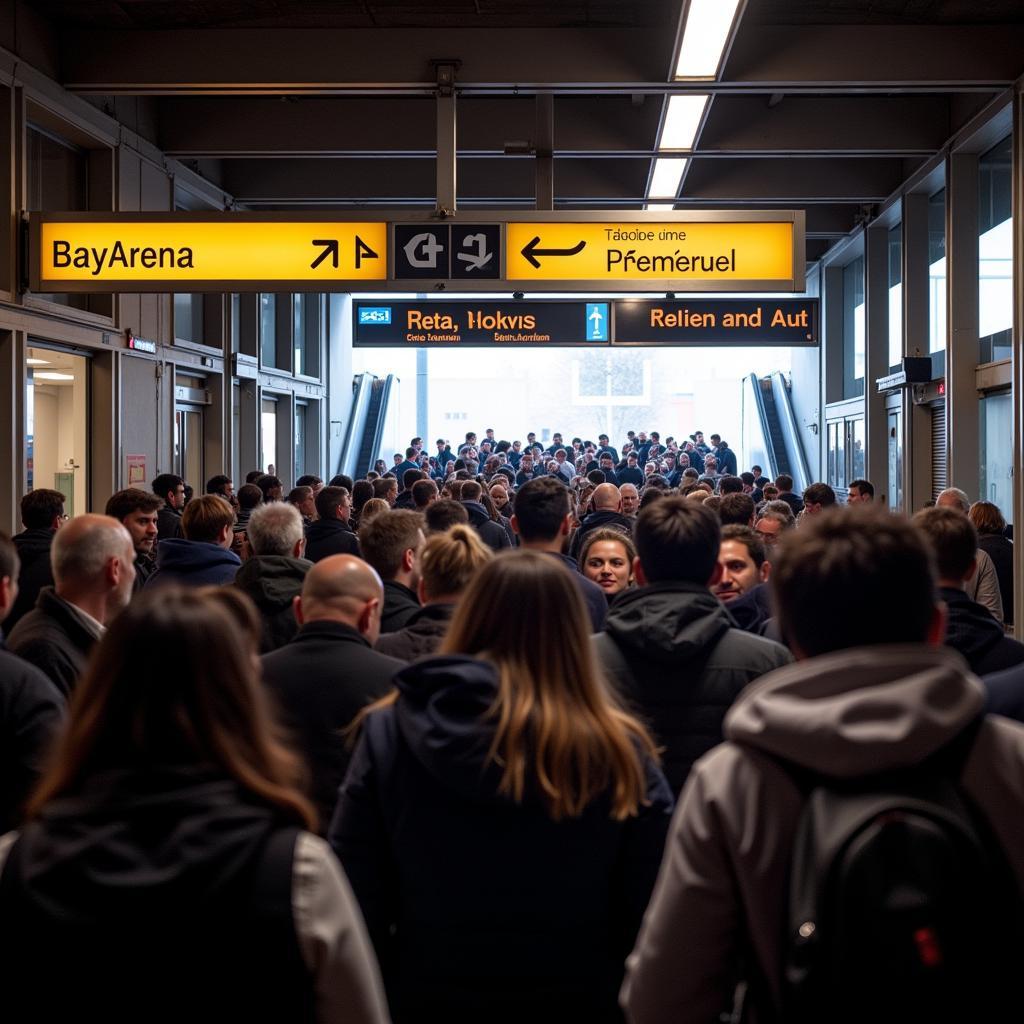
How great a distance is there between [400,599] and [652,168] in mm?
8044

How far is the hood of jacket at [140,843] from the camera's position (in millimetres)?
1552

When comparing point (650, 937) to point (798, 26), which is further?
point (798, 26)

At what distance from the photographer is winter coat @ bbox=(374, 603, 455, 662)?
391 cm

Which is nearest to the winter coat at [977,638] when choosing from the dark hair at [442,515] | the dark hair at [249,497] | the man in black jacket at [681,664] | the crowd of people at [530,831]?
the man in black jacket at [681,664]

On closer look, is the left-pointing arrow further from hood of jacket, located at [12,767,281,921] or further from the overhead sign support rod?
hood of jacket, located at [12,767,281,921]

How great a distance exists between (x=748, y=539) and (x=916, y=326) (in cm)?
885

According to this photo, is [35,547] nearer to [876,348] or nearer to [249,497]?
[249,497]

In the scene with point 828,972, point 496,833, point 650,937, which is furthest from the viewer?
point 496,833

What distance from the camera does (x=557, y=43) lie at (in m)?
8.76

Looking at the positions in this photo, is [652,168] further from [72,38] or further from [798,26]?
[72,38]

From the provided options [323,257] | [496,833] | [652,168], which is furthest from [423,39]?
[496,833]

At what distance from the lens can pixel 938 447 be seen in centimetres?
1359

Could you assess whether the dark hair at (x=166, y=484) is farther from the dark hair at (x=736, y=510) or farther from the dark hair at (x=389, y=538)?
the dark hair at (x=389, y=538)

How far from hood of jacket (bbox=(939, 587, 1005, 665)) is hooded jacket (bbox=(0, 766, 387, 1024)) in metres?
2.76
